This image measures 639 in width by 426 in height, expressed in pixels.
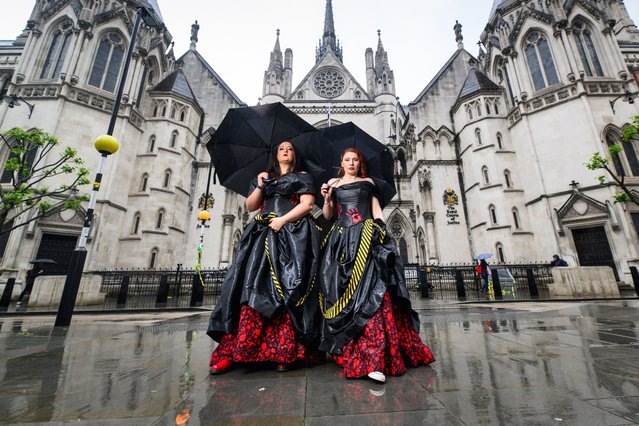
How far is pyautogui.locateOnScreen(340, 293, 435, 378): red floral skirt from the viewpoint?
2.06 metres

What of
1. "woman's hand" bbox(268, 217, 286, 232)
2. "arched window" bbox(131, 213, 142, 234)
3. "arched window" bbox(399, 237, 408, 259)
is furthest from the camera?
"arched window" bbox(399, 237, 408, 259)

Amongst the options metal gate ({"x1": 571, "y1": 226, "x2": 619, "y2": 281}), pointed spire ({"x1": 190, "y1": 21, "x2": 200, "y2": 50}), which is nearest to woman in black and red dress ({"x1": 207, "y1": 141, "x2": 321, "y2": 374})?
metal gate ({"x1": 571, "y1": 226, "x2": 619, "y2": 281})

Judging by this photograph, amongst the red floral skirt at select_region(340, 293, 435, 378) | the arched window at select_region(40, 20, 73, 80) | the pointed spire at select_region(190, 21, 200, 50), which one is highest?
the pointed spire at select_region(190, 21, 200, 50)

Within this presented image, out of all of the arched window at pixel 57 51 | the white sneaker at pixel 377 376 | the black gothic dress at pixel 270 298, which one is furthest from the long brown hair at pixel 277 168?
the arched window at pixel 57 51

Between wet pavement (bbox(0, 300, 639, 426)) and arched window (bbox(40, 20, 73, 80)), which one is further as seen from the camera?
arched window (bbox(40, 20, 73, 80))

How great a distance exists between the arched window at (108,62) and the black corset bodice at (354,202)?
20.6 metres

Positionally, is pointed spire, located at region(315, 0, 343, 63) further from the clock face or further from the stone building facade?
the stone building facade

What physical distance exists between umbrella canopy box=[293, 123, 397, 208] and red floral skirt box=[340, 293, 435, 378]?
4.36 ft

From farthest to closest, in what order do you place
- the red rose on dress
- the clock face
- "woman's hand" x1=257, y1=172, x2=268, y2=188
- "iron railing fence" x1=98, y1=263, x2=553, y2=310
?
1. the clock face
2. "iron railing fence" x1=98, y1=263, x2=553, y2=310
3. "woman's hand" x1=257, y1=172, x2=268, y2=188
4. the red rose on dress

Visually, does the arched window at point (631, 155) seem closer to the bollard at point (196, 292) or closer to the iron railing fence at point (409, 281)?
the iron railing fence at point (409, 281)

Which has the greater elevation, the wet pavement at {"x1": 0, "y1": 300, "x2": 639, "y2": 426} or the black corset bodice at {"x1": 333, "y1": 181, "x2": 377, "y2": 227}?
the black corset bodice at {"x1": 333, "y1": 181, "x2": 377, "y2": 227}

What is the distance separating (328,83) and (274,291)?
2892cm

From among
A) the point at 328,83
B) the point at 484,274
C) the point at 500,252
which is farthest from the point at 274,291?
the point at 328,83

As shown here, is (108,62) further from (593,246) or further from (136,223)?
(593,246)
